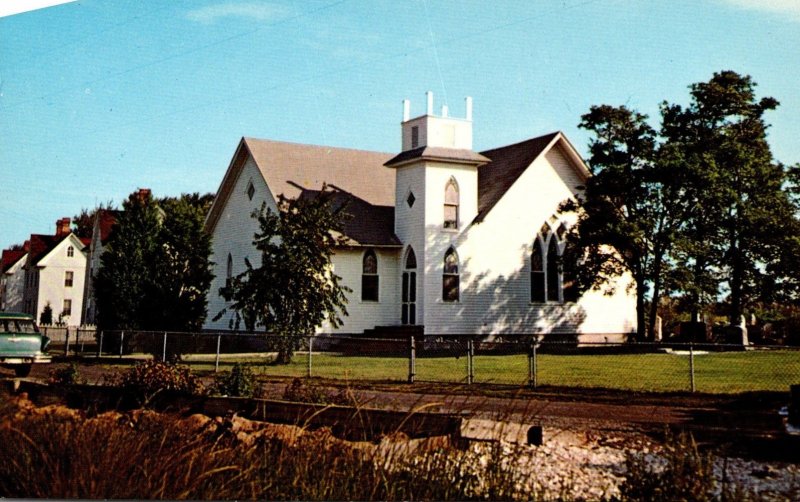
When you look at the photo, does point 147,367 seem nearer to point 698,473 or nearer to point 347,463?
point 347,463

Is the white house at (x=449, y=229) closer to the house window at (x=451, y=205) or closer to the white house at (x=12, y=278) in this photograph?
the house window at (x=451, y=205)

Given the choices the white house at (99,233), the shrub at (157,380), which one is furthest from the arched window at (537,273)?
the shrub at (157,380)

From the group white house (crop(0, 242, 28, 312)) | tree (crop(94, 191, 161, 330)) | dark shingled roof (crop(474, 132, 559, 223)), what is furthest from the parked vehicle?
dark shingled roof (crop(474, 132, 559, 223))

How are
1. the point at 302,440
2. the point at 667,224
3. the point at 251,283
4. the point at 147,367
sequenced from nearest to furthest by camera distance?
the point at 302,440 → the point at 147,367 → the point at 667,224 → the point at 251,283

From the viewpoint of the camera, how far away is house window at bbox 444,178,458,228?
2123 cm

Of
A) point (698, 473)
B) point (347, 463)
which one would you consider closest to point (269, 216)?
point (347, 463)

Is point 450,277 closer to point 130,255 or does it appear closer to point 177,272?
point 177,272

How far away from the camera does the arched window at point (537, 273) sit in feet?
73.7

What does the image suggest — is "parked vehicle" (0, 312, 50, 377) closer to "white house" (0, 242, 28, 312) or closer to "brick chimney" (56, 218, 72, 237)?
"white house" (0, 242, 28, 312)

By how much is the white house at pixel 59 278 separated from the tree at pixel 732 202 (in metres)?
9.91

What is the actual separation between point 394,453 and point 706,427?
4047mm

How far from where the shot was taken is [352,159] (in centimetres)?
2353

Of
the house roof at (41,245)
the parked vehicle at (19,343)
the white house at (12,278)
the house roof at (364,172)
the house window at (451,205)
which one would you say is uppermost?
the house roof at (364,172)

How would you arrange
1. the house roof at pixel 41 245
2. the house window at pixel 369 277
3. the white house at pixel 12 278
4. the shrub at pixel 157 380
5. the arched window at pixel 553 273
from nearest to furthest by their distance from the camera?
the shrub at pixel 157 380
the white house at pixel 12 278
the house roof at pixel 41 245
the house window at pixel 369 277
the arched window at pixel 553 273
